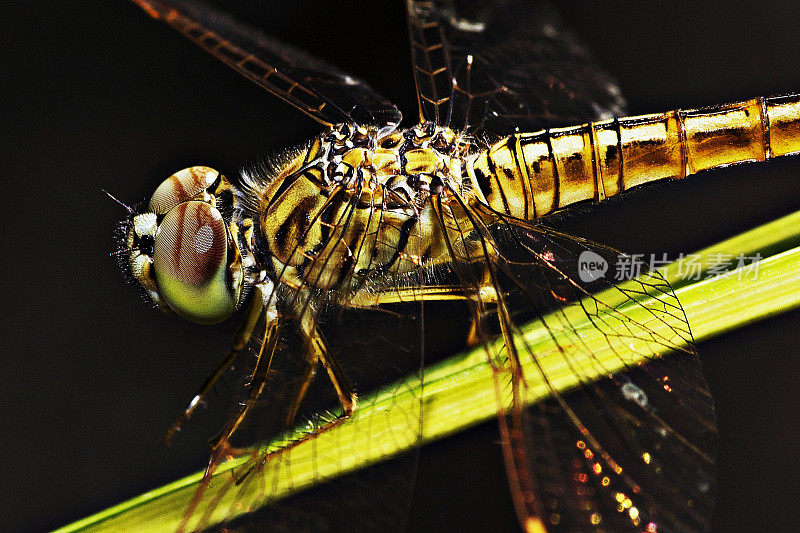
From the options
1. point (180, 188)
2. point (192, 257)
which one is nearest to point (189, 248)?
point (192, 257)

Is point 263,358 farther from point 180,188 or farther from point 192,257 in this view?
point 180,188

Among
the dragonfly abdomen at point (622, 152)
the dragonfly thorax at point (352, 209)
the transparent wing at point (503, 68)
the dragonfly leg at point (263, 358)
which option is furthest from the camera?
the transparent wing at point (503, 68)

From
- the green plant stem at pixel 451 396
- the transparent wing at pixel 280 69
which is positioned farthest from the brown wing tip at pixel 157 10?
the green plant stem at pixel 451 396

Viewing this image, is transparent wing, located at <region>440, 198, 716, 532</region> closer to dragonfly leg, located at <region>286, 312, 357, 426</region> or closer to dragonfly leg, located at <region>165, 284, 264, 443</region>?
dragonfly leg, located at <region>286, 312, 357, 426</region>

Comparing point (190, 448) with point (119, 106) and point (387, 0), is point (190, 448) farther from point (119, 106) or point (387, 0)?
point (387, 0)

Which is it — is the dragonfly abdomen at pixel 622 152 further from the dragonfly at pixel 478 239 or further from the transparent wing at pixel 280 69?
the transparent wing at pixel 280 69

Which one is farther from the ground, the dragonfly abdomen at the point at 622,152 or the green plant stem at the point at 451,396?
the dragonfly abdomen at the point at 622,152
